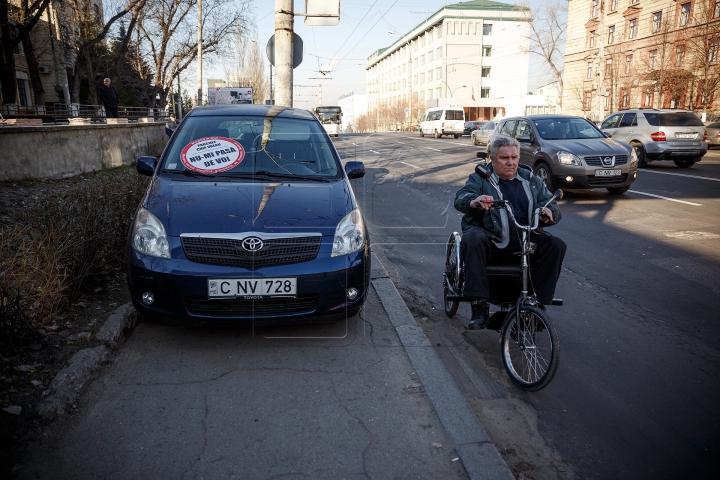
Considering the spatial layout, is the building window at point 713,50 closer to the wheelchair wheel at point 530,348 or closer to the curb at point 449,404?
the curb at point 449,404

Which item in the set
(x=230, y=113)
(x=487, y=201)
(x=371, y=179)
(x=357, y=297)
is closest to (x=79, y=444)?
(x=357, y=297)

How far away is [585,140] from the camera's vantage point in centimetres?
1135

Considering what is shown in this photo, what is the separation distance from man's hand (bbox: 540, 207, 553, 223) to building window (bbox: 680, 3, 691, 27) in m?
41.1

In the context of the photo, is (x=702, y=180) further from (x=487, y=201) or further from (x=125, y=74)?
(x=125, y=74)

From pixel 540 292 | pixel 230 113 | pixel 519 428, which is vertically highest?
pixel 230 113

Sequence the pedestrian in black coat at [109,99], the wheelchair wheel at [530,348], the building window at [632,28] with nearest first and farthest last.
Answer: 1. the wheelchair wheel at [530,348]
2. the pedestrian in black coat at [109,99]
3. the building window at [632,28]

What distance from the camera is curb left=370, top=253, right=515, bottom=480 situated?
8.39 ft

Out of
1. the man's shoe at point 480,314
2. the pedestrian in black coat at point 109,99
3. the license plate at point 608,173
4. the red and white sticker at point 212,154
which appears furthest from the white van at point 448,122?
the man's shoe at point 480,314

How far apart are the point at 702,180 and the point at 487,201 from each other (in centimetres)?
1246

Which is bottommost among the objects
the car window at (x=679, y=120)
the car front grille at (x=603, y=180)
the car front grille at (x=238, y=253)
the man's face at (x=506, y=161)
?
the car front grille at (x=603, y=180)

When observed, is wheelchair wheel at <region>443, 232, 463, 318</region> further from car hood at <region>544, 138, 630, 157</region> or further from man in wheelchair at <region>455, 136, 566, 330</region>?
car hood at <region>544, 138, 630, 157</region>

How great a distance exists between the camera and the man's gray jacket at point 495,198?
12.6ft

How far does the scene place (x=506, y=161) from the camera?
3.98 metres

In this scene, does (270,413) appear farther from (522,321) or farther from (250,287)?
(522,321)
